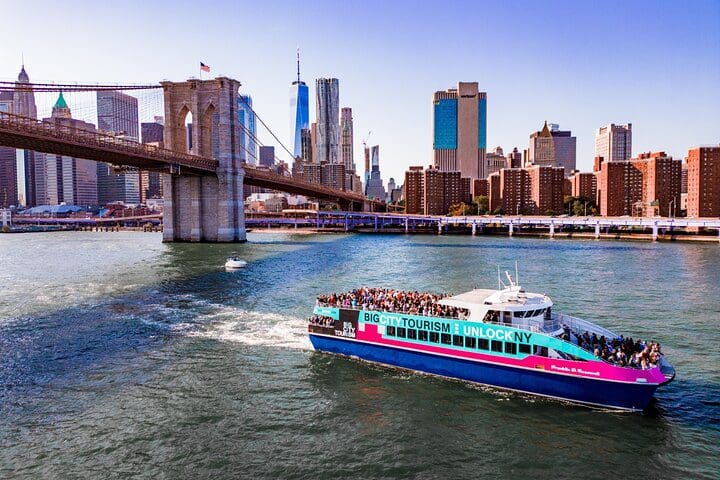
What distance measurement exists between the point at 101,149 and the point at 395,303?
2218 inches

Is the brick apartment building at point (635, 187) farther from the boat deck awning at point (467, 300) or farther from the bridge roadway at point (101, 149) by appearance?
the boat deck awning at point (467, 300)

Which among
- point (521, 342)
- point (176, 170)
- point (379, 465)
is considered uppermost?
point (176, 170)

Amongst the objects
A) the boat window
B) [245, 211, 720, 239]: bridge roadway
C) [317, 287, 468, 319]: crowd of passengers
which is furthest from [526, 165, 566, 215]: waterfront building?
the boat window

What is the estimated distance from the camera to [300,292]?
45875 millimetres

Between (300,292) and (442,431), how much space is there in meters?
27.9

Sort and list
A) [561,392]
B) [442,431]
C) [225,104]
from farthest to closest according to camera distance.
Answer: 1. [225,104]
2. [561,392]
3. [442,431]

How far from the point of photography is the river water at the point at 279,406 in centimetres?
1705

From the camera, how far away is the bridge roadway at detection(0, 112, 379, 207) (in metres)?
56.2

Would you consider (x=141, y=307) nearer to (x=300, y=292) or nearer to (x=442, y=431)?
(x=300, y=292)

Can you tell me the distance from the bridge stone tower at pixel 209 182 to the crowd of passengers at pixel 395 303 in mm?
78147

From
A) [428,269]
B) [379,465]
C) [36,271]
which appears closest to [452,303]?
[379,465]

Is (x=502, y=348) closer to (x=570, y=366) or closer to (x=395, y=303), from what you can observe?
(x=570, y=366)

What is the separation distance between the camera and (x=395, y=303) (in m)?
25.8

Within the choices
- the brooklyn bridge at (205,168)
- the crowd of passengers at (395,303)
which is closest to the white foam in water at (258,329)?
the crowd of passengers at (395,303)
